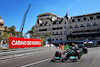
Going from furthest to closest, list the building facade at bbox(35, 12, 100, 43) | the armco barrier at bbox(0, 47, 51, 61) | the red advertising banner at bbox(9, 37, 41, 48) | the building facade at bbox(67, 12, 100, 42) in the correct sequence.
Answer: the building facade at bbox(35, 12, 100, 43) < the building facade at bbox(67, 12, 100, 42) < the red advertising banner at bbox(9, 37, 41, 48) < the armco barrier at bbox(0, 47, 51, 61)

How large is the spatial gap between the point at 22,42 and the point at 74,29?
42.8 metres

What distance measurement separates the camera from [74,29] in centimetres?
5584

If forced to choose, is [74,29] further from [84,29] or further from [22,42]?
[22,42]

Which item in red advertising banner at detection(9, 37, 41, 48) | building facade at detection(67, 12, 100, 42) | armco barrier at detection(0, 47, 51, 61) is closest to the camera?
armco barrier at detection(0, 47, 51, 61)

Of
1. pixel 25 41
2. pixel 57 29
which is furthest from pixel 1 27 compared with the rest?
pixel 25 41

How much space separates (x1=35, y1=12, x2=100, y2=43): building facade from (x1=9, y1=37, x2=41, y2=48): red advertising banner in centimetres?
3665

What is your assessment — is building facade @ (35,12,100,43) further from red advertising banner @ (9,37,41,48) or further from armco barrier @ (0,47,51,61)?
A: armco barrier @ (0,47,51,61)

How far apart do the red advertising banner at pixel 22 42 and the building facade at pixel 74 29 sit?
3665 centimetres

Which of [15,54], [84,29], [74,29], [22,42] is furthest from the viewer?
[74,29]

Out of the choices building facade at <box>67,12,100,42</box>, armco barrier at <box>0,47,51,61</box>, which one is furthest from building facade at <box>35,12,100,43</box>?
armco barrier at <box>0,47,51,61</box>

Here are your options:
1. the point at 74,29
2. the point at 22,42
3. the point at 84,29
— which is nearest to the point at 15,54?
the point at 22,42

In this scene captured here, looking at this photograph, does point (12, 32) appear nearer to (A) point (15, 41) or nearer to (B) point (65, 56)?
(A) point (15, 41)

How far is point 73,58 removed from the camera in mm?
10188

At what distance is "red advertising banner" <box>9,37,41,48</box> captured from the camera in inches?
587
